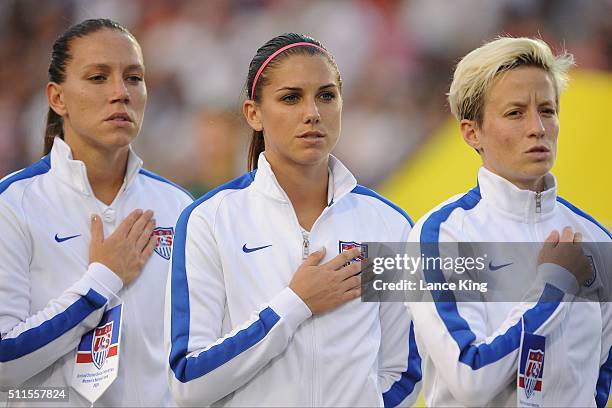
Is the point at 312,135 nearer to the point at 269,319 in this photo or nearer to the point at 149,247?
the point at 269,319

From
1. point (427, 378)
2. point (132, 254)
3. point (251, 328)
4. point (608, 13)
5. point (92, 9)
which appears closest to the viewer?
point (251, 328)

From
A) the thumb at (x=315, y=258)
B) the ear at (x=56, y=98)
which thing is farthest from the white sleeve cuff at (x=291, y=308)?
the ear at (x=56, y=98)

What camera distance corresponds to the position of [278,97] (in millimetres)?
2830

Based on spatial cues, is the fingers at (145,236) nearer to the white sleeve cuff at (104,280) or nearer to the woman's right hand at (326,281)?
the white sleeve cuff at (104,280)

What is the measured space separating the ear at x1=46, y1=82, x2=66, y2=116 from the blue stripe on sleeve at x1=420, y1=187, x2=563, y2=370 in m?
1.37

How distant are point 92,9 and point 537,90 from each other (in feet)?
15.4

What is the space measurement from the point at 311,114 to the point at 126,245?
778 millimetres

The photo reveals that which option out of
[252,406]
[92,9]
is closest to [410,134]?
[92,9]

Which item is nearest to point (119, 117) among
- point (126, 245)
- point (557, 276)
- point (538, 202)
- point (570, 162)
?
point (126, 245)

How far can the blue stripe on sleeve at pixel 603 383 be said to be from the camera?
2.70 metres

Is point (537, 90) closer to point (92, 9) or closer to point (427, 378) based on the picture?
point (427, 378)

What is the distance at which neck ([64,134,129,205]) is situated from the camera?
10.6 ft

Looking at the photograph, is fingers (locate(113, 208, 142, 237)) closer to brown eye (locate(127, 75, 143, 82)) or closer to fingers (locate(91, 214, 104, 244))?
fingers (locate(91, 214, 104, 244))

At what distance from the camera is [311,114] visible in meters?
2.75
